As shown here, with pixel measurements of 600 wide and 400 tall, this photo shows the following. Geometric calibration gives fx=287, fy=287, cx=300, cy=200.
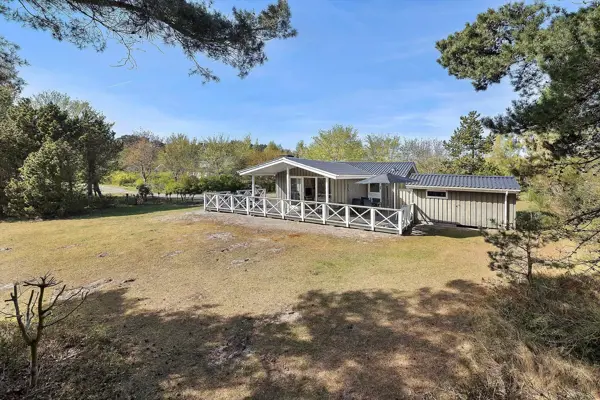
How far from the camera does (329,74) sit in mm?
17453

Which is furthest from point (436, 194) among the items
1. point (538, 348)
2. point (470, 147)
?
point (470, 147)

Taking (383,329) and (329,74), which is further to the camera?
(329,74)

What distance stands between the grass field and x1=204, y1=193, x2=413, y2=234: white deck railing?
1.48m

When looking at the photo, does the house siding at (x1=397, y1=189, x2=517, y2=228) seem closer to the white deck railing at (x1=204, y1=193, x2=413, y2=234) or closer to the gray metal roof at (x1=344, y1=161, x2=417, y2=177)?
the white deck railing at (x1=204, y1=193, x2=413, y2=234)

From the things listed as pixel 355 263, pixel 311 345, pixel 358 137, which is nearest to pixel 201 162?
pixel 358 137

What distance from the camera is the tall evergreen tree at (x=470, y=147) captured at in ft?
69.6

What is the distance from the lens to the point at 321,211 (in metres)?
14.2

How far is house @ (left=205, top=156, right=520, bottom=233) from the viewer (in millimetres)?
11672

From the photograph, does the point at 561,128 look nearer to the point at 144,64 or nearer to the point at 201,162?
the point at 144,64

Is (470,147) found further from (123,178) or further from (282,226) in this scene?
(123,178)

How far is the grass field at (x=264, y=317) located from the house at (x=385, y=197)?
2.58m

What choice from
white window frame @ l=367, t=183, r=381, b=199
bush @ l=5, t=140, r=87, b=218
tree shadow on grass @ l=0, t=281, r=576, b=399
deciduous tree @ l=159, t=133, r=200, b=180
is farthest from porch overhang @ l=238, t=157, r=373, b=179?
deciduous tree @ l=159, t=133, r=200, b=180

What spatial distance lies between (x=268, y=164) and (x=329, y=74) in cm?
729

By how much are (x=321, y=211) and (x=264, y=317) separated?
9452mm
